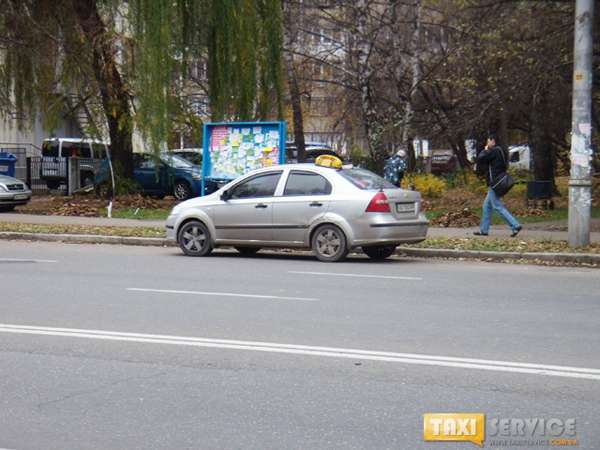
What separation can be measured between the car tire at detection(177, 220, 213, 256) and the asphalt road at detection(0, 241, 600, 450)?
9.67 ft

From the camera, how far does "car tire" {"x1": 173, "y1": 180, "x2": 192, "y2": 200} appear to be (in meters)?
29.5

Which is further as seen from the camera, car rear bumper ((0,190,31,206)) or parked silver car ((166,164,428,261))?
car rear bumper ((0,190,31,206))

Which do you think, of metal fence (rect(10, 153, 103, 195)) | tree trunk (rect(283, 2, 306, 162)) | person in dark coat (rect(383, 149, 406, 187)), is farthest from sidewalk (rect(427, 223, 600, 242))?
metal fence (rect(10, 153, 103, 195))

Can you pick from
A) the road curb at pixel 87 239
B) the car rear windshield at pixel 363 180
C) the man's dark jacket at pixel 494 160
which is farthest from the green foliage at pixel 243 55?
the car rear windshield at pixel 363 180

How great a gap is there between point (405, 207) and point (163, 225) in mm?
8094

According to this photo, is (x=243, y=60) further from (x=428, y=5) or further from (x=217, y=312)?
(x=217, y=312)

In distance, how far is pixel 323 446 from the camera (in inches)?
218

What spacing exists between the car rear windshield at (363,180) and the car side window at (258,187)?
1.20 metres

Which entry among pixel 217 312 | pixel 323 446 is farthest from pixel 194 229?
pixel 323 446

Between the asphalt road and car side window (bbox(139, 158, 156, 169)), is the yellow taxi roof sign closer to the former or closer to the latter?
the asphalt road

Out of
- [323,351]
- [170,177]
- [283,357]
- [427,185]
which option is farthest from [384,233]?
[170,177]

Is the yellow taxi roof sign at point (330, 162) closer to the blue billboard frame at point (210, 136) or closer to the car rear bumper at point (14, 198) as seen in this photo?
the blue billboard frame at point (210, 136)

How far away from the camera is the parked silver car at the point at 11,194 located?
2645cm

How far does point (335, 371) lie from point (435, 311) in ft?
10.5
